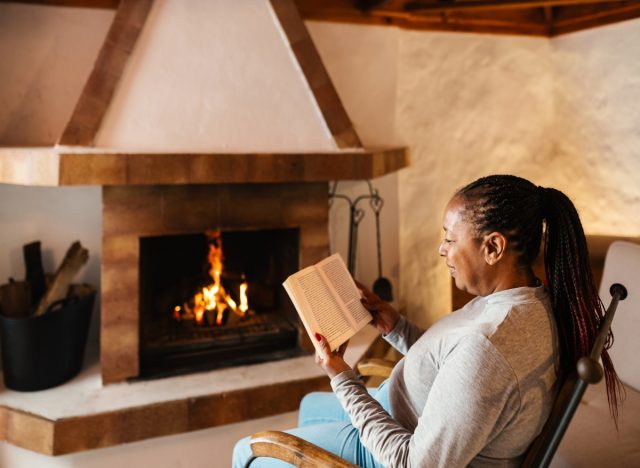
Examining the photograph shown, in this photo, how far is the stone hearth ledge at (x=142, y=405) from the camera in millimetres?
1878

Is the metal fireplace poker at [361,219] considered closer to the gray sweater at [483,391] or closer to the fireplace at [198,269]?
the fireplace at [198,269]

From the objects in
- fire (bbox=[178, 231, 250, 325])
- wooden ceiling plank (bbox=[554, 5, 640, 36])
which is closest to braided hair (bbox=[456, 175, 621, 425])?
fire (bbox=[178, 231, 250, 325])

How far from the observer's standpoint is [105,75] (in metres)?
1.93

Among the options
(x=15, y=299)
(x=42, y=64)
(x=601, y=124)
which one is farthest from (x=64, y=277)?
(x=601, y=124)

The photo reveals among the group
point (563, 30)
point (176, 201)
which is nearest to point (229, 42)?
point (176, 201)

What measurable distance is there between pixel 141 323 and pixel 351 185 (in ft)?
4.25

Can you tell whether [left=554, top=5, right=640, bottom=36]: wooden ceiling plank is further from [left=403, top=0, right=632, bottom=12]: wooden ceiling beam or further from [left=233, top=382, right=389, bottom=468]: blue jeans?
[left=233, top=382, right=389, bottom=468]: blue jeans

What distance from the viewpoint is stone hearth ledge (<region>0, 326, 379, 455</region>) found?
188 centimetres

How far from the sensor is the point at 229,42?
2092 millimetres

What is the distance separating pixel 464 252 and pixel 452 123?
2.14 m

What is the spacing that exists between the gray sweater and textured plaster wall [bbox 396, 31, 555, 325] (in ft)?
6.47

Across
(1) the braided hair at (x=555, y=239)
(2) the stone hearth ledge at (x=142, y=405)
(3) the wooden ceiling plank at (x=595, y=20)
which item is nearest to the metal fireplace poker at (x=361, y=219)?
(2) the stone hearth ledge at (x=142, y=405)

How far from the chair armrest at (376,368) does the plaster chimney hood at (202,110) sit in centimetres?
77

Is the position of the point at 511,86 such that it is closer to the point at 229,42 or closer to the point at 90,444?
the point at 229,42
